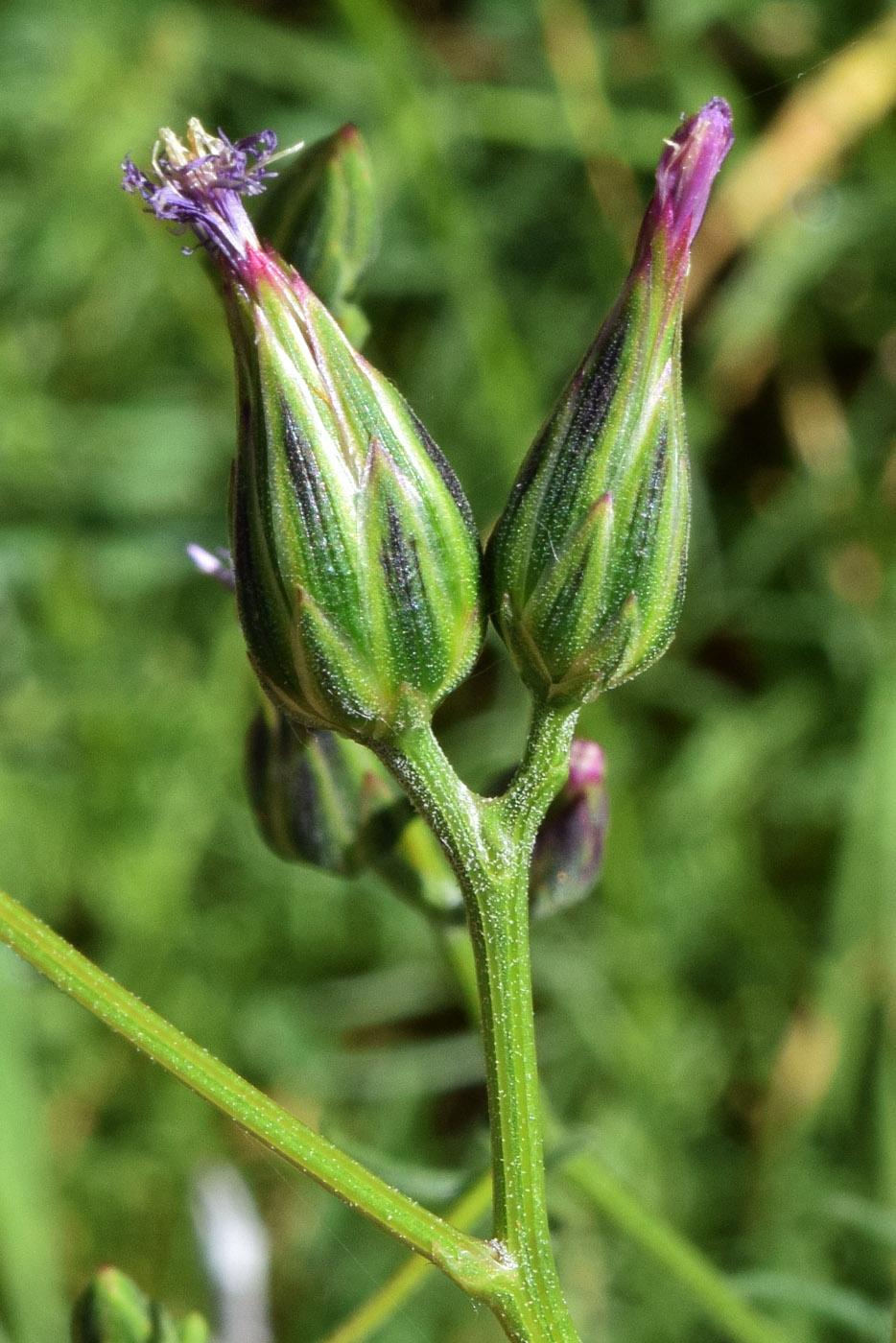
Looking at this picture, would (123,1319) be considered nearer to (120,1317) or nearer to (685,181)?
(120,1317)

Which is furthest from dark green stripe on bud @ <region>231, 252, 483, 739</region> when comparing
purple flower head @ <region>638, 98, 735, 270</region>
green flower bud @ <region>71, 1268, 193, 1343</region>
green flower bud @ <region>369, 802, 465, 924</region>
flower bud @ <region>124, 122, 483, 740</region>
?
green flower bud @ <region>71, 1268, 193, 1343</region>

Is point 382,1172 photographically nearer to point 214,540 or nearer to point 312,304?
point 312,304

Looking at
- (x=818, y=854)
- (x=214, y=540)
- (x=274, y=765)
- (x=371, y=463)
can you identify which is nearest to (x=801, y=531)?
(x=818, y=854)

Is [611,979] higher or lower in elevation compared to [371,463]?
lower

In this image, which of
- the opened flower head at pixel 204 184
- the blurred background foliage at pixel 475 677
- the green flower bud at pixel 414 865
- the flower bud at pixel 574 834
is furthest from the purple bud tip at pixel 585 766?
the blurred background foliage at pixel 475 677

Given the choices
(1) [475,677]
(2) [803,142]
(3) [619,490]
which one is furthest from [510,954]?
(2) [803,142]

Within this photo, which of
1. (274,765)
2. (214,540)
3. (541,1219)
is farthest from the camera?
(214,540)

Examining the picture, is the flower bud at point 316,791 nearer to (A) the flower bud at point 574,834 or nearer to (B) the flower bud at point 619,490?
(A) the flower bud at point 574,834
